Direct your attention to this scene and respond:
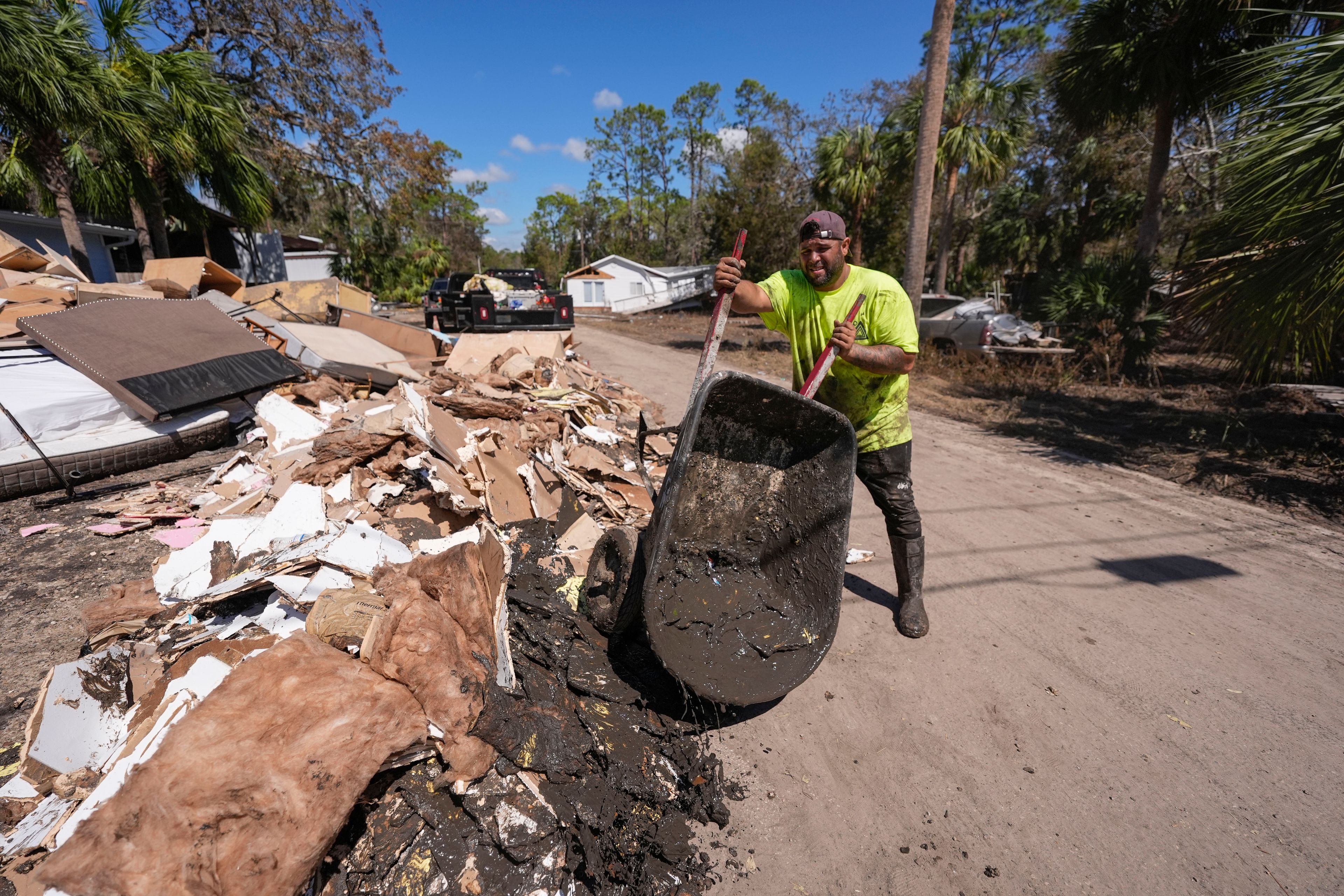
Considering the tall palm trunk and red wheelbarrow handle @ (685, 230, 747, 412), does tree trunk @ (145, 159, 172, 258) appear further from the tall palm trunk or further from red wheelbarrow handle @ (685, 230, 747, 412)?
the tall palm trunk

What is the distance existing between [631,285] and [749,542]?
33033 millimetres

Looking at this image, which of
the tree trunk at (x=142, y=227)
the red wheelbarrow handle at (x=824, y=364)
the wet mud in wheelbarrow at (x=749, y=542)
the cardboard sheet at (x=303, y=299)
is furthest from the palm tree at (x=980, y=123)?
the tree trunk at (x=142, y=227)

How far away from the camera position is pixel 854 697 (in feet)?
8.57

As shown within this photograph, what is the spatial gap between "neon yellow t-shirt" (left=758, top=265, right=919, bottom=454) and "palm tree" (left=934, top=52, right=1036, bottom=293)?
15054 millimetres

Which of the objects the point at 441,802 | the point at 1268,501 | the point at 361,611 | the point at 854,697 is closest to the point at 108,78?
the point at 361,611

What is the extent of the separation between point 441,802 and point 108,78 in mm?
11200

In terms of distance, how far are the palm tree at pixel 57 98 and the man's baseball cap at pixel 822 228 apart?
9645 millimetres

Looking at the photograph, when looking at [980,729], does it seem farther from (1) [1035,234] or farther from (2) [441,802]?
(1) [1035,234]

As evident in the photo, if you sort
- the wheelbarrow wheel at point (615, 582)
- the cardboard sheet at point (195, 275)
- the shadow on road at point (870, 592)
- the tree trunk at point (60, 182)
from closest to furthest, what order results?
1. the wheelbarrow wheel at point (615, 582)
2. the shadow on road at point (870, 592)
3. the cardboard sheet at point (195, 275)
4. the tree trunk at point (60, 182)

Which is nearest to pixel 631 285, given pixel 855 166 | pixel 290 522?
pixel 855 166

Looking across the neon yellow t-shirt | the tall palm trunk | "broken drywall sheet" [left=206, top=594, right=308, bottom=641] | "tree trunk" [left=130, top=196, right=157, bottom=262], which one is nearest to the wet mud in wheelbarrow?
the neon yellow t-shirt

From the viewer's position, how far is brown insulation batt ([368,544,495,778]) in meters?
1.92

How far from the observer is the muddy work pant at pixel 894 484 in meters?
2.92

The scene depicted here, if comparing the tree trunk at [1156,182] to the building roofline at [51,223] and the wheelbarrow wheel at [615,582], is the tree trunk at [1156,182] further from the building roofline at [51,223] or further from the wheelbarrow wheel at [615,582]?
the building roofline at [51,223]
